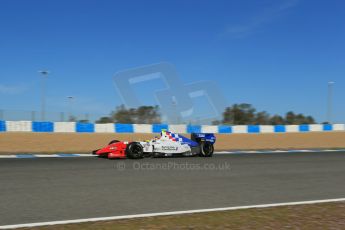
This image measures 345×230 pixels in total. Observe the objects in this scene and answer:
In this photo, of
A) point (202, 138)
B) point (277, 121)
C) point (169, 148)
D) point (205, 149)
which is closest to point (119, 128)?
point (202, 138)

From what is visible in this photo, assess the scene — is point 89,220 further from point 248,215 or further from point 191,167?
point 191,167

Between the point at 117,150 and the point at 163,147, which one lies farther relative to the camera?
the point at 163,147

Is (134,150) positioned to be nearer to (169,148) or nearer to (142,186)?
(169,148)

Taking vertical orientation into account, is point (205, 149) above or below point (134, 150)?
below

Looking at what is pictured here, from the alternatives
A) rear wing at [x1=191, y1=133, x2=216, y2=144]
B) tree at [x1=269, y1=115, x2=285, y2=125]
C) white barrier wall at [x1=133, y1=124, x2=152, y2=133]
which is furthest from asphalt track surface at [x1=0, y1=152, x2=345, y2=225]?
tree at [x1=269, y1=115, x2=285, y2=125]

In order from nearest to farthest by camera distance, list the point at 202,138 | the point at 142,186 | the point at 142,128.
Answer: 1. the point at 142,186
2. the point at 202,138
3. the point at 142,128

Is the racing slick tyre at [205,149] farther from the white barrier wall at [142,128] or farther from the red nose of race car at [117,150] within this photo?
the white barrier wall at [142,128]

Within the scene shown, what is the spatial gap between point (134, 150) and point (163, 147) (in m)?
1.22

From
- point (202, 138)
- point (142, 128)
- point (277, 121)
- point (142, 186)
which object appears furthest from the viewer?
point (277, 121)

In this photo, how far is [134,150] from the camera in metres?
13.8

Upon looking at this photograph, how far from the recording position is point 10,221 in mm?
5520

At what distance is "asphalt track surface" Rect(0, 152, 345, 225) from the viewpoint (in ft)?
21.4

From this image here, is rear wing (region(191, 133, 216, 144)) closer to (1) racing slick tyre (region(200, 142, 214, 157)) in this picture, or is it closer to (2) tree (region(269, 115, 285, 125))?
(1) racing slick tyre (region(200, 142, 214, 157))

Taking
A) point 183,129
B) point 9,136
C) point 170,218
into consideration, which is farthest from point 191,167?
point 183,129
